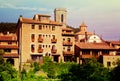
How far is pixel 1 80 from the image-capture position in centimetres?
5972

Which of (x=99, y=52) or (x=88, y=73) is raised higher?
(x=99, y=52)

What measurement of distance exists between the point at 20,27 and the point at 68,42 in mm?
11132

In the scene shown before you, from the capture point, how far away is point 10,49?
6769 cm

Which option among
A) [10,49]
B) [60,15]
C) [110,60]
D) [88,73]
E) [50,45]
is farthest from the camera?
[60,15]

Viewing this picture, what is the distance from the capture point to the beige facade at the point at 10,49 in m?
66.8

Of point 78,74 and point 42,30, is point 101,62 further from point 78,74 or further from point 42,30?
point 42,30

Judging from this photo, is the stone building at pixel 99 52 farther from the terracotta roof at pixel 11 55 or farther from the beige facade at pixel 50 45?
the terracotta roof at pixel 11 55

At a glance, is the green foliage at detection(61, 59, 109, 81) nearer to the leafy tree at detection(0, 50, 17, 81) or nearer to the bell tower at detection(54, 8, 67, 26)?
the leafy tree at detection(0, 50, 17, 81)

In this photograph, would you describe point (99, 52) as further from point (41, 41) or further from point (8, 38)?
point (8, 38)

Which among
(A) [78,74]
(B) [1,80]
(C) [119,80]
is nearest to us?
(C) [119,80]

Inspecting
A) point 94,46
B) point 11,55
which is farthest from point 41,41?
point 94,46

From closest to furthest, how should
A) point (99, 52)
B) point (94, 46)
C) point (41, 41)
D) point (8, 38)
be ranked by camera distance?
point (8, 38) → point (41, 41) → point (99, 52) → point (94, 46)

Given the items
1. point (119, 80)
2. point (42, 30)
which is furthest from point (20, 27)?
point (119, 80)

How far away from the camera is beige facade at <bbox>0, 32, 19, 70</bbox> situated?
66.8 m
